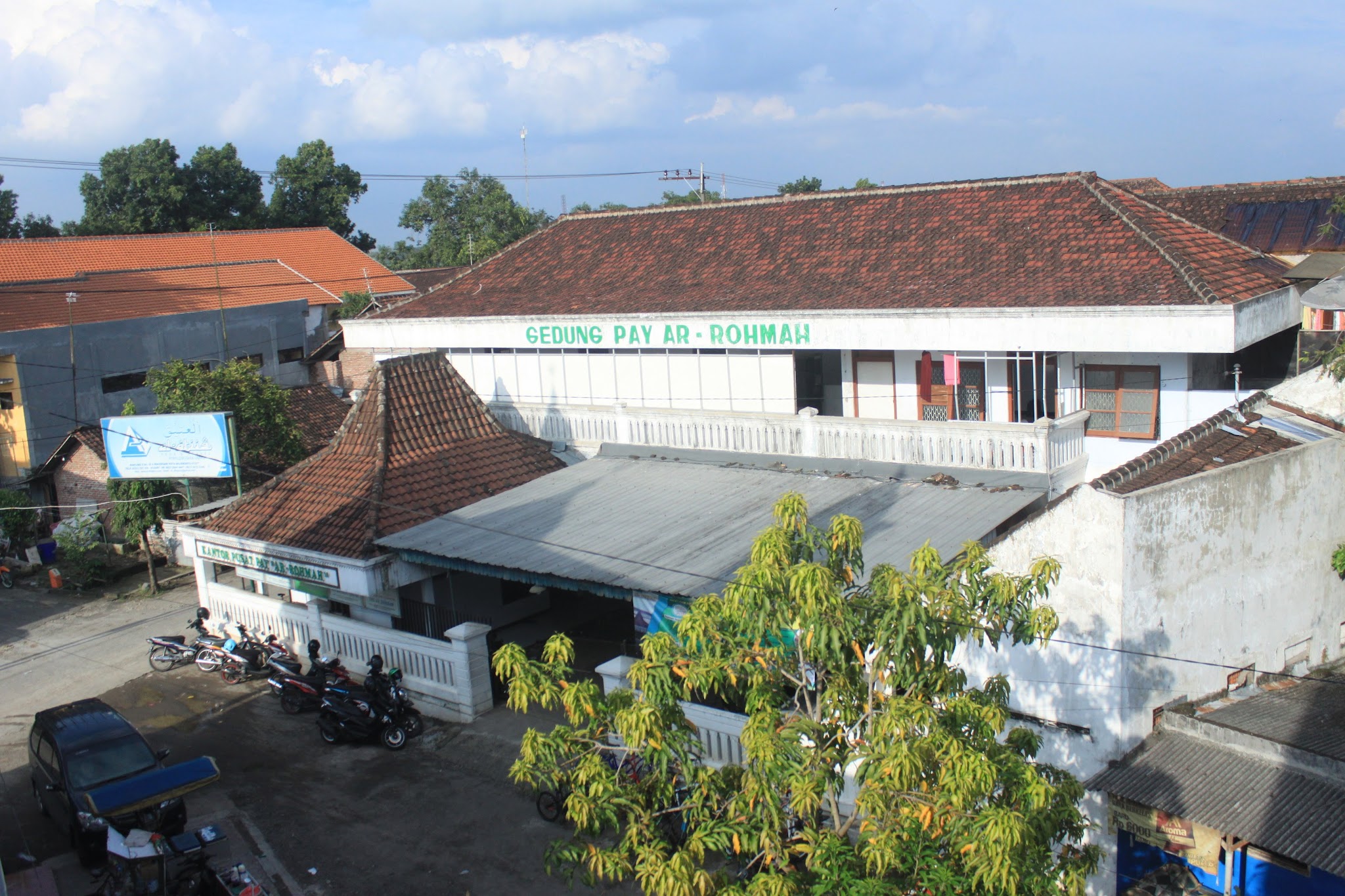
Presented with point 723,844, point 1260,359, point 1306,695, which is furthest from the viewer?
point 1260,359

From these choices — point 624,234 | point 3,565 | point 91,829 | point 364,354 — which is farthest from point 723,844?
point 364,354

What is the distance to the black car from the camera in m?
9.22

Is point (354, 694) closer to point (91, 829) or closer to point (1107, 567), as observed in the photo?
point (91, 829)

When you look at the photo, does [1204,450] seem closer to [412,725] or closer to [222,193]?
[412,725]

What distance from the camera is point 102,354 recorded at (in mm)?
25125

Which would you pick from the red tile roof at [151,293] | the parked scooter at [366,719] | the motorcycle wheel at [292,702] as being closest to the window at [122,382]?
the red tile roof at [151,293]

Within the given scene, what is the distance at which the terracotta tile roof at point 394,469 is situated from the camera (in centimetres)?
1325

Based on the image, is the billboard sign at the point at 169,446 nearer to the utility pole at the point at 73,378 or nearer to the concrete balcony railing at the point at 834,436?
the concrete balcony railing at the point at 834,436

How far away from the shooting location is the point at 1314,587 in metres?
11.7

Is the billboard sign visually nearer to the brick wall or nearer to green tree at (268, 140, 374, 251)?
the brick wall

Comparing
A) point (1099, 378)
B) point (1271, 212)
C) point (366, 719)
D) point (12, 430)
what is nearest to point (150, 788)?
point (366, 719)

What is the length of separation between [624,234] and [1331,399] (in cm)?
1164

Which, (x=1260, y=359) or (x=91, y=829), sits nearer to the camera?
(x=91, y=829)

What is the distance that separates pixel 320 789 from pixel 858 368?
8.92 metres
